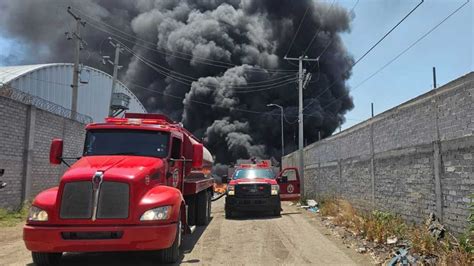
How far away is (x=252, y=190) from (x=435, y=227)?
7.82 meters

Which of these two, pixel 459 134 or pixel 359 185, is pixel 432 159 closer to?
pixel 459 134

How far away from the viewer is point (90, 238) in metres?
6.90

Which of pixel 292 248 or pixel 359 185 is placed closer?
pixel 292 248

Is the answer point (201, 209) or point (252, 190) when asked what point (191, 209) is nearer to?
point (201, 209)

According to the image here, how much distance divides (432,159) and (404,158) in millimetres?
1603

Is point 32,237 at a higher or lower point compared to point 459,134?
lower

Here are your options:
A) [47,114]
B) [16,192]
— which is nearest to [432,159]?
[16,192]

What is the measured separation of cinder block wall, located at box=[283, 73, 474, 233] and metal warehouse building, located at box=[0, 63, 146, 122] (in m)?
23.2

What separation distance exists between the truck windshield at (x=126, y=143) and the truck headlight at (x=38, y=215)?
170 cm

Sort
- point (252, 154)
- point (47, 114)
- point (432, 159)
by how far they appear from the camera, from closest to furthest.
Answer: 1. point (432, 159)
2. point (47, 114)
3. point (252, 154)

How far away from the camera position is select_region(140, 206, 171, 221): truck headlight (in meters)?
7.07

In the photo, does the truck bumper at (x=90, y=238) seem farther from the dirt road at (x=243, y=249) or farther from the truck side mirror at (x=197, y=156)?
the truck side mirror at (x=197, y=156)

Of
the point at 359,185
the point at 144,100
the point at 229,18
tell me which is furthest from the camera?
the point at 144,100

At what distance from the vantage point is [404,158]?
10.9 meters
